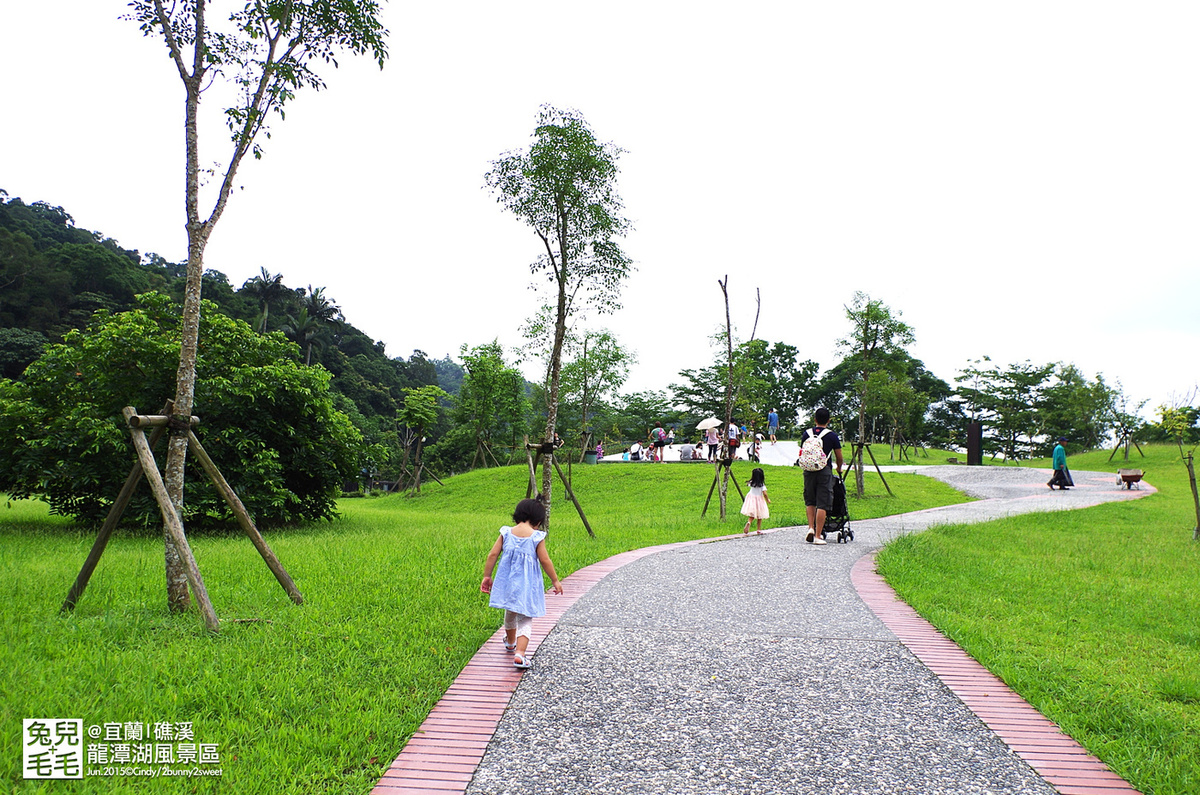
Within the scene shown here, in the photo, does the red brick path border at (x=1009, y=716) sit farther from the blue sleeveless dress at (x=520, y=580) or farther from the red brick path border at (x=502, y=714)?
the blue sleeveless dress at (x=520, y=580)

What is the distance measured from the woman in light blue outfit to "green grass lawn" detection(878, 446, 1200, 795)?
10.4ft

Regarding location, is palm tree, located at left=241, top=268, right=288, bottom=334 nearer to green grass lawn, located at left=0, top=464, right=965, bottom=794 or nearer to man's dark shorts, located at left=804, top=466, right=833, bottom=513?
green grass lawn, located at left=0, top=464, right=965, bottom=794

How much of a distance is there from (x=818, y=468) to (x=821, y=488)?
46 centimetres

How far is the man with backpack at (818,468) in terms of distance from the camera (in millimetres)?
10047

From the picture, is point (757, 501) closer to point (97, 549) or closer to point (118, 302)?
point (97, 549)

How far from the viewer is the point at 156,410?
11891 millimetres

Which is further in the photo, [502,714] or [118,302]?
[118,302]

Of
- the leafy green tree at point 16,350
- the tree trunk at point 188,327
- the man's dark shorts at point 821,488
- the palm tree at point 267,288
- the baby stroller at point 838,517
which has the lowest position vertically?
the baby stroller at point 838,517

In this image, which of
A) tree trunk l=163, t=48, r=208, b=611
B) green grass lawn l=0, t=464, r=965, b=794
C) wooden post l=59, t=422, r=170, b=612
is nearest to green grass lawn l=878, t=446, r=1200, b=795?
green grass lawn l=0, t=464, r=965, b=794

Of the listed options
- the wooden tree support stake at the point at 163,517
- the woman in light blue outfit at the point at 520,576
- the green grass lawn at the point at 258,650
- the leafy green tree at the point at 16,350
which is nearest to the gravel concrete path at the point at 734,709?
the woman in light blue outfit at the point at 520,576

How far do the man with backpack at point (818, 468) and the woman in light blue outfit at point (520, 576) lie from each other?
644 cm

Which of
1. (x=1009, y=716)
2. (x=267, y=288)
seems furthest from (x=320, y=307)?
(x=1009, y=716)

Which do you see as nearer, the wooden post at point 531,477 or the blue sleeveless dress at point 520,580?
the blue sleeveless dress at point 520,580

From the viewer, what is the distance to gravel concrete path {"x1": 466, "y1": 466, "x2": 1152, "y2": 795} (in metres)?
3.01
